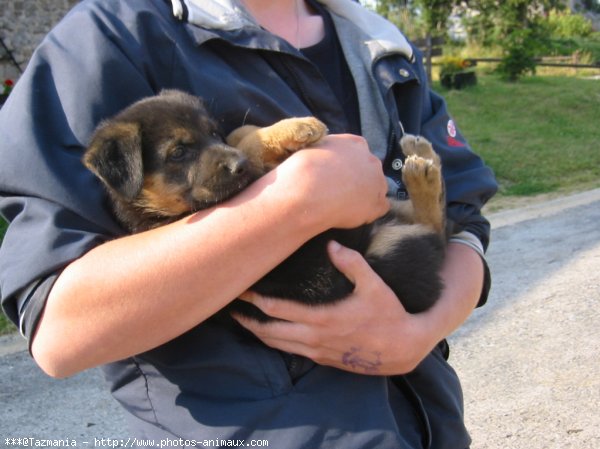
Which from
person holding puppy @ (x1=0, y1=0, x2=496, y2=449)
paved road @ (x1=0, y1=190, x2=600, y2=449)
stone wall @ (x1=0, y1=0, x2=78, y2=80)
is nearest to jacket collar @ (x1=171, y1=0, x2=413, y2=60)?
person holding puppy @ (x1=0, y1=0, x2=496, y2=449)

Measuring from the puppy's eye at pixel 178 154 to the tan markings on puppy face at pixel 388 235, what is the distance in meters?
0.59

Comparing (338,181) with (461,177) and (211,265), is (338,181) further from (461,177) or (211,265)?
(461,177)

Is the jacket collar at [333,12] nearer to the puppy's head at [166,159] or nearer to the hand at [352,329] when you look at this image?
the puppy's head at [166,159]

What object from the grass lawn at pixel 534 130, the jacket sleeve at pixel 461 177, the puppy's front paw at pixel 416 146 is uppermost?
the puppy's front paw at pixel 416 146

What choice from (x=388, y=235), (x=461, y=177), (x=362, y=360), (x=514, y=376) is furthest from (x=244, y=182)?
(x=514, y=376)

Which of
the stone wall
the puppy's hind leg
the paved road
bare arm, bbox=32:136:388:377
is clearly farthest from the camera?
the stone wall

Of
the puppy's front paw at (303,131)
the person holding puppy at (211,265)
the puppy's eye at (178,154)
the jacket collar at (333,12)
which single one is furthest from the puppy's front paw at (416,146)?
the puppy's eye at (178,154)

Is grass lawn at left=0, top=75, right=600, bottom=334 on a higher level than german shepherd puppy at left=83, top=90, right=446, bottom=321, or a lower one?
lower

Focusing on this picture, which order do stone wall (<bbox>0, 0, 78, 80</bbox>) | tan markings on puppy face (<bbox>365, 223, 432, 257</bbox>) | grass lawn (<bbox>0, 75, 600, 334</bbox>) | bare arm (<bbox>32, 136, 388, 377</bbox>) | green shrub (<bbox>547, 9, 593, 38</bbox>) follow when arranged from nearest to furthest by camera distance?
bare arm (<bbox>32, 136, 388, 377</bbox>) < tan markings on puppy face (<bbox>365, 223, 432, 257</bbox>) < grass lawn (<bbox>0, 75, 600, 334</bbox>) < stone wall (<bbox>0, 0, 78, 80</bbox>) < green shrub (<bbox>547, 9, 593, 38</bbox>)

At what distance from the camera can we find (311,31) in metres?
2.13

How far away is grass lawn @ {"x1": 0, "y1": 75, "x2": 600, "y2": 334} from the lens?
29.9 ft

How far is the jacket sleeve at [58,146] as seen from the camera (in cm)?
149

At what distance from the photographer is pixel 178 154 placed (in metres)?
2.10

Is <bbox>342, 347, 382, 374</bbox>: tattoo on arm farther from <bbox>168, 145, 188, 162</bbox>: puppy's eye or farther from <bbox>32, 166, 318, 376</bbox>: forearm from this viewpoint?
<bbox>168, 145, 188, 162</bbox>: puppy's eye
